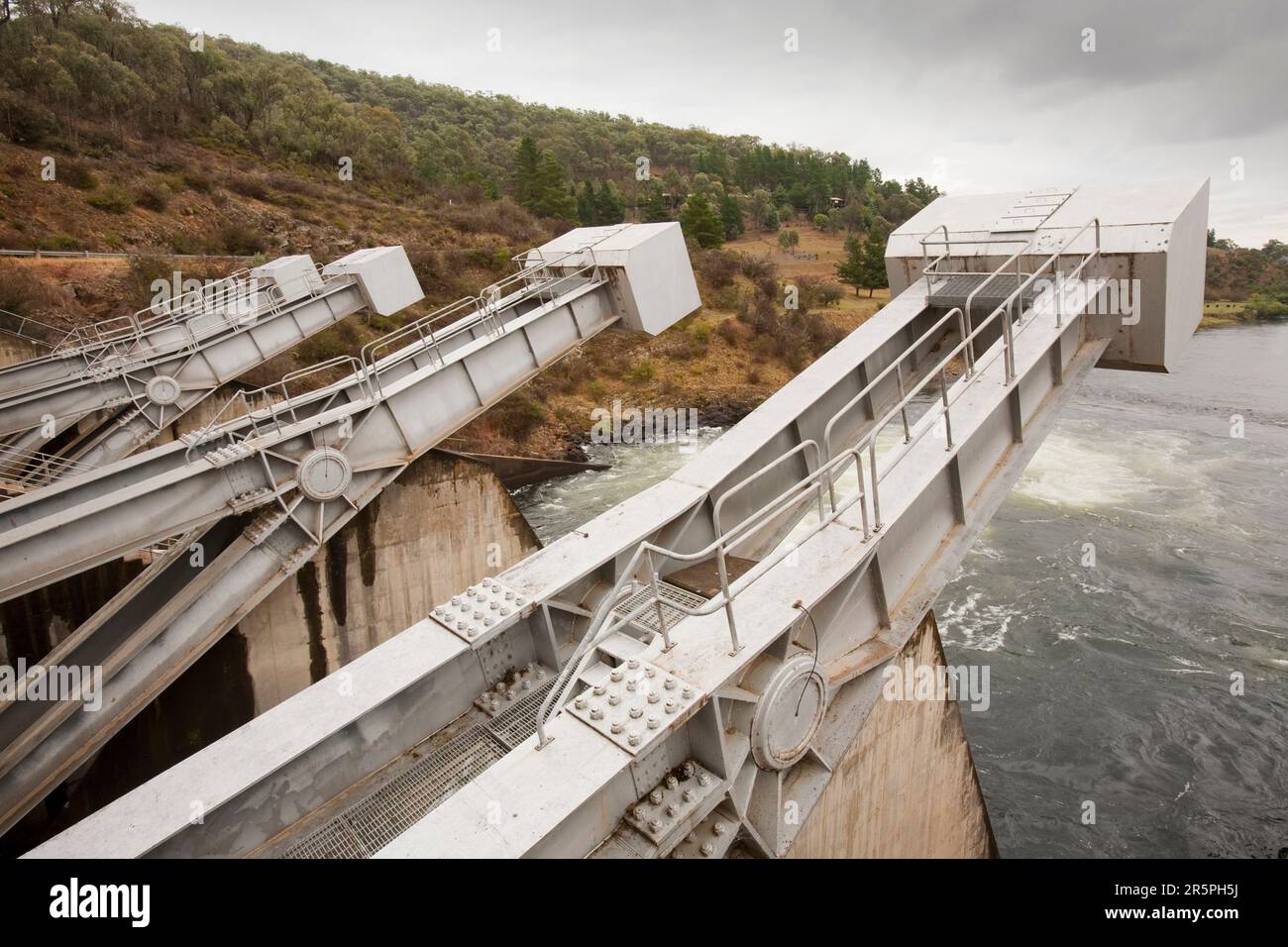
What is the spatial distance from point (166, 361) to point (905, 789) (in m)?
12.7

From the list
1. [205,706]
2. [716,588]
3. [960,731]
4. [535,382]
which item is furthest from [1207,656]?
[535,382]

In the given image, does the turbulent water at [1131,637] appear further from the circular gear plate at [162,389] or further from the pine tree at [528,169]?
the pine tree at [528,169]

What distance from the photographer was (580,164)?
84438mm

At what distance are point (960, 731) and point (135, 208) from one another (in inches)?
1650

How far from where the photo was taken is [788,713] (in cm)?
461

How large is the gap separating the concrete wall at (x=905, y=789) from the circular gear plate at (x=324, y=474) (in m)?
6.56

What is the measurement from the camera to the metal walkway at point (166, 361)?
11391 millimetres

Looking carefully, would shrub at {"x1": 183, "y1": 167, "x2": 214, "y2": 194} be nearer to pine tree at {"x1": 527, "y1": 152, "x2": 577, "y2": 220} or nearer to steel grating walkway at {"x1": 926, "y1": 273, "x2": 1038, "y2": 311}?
pine tree at {"x1": 527, "y1": 152, "x2": 577, "y2": 220}

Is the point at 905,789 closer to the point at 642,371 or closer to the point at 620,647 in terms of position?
the point at 620,647

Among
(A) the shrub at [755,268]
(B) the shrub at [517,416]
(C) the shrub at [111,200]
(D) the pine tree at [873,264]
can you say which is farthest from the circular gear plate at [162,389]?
(D) the pine tree at [873,264]

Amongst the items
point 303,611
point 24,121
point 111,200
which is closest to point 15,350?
point 303,611

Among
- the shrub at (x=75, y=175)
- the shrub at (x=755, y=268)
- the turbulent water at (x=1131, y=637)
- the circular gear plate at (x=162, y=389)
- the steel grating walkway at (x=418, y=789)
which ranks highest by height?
the shrub at (x=75, y=175)
